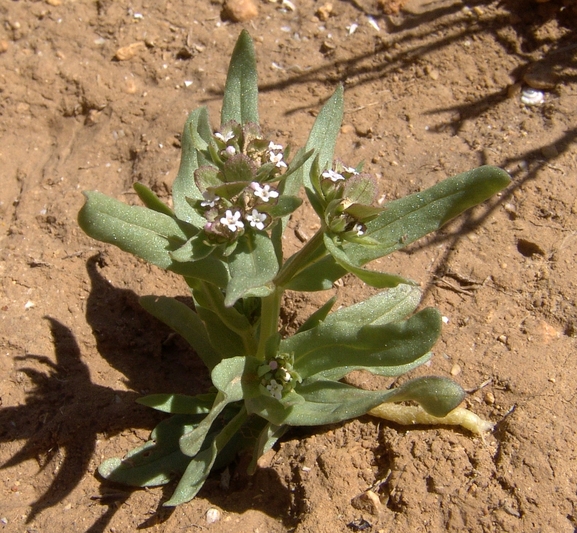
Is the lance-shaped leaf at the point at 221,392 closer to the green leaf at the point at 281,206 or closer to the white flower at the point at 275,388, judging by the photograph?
the white flower at the point at 275,388

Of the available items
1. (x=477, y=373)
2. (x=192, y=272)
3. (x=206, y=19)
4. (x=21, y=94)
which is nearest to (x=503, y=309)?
(x=477, y=373)

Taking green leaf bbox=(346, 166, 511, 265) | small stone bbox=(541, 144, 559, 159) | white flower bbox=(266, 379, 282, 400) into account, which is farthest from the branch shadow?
small stone bbox=(541, 144, 559, 159)

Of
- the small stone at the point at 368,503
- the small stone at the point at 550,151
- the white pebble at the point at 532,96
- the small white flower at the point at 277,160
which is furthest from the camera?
the white pebble at the point at 532,96

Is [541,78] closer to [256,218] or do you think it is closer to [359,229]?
[359,229]

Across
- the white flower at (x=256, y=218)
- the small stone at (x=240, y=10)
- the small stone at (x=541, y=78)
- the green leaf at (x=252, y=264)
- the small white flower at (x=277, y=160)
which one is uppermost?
the small white flower at (x=277, y=160)

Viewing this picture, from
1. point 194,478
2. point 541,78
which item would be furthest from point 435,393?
point 541,78

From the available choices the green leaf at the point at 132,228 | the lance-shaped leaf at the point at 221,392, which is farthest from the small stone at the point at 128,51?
the lance-shaped leaf at the point at 221,392

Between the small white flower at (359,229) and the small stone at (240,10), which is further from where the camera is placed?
the small stone at (240,10)
